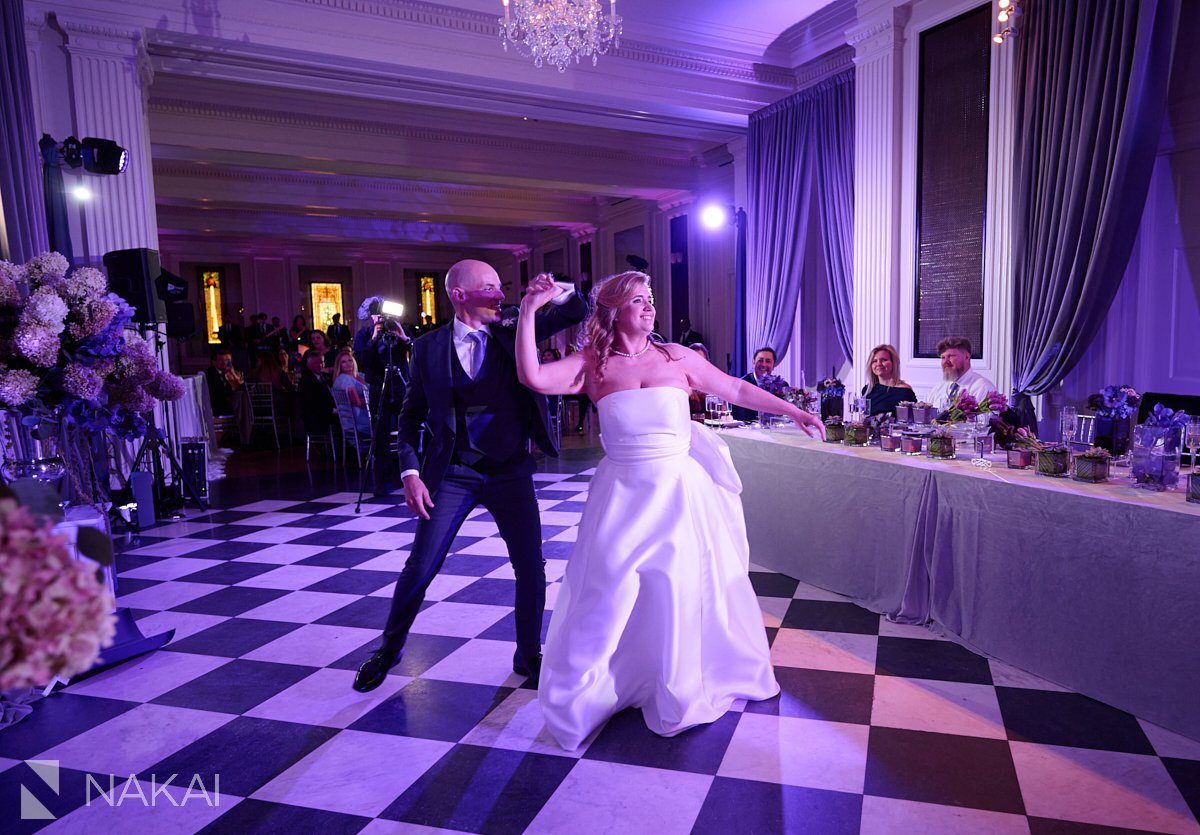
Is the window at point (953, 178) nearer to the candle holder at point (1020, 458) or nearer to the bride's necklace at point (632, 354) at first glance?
the candle holder at point (1020, 458)

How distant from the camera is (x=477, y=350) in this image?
8.99 feet

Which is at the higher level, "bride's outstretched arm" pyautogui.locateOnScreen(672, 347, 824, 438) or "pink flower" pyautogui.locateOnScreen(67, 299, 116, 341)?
"pink flower" pyautogui.locateOnScreen(67, 299, 116, 341)

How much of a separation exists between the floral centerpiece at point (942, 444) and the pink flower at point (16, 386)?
346 centimetres

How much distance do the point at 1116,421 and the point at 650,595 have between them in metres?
1.88

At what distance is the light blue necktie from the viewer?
2.73 m

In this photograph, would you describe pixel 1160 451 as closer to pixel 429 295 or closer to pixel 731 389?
pixel 731 389

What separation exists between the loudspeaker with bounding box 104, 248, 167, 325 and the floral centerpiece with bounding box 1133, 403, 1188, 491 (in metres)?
6.12

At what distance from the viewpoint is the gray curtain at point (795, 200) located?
7336 mm

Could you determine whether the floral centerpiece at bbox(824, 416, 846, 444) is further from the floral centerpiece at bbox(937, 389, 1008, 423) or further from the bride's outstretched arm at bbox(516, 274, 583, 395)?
the bride's outstretched arm at bbox(516, 274, 583, 395)

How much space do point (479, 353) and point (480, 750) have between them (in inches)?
51.6

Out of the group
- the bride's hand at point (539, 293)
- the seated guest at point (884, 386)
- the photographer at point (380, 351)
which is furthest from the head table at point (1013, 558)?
the photographer at point (380, 351)

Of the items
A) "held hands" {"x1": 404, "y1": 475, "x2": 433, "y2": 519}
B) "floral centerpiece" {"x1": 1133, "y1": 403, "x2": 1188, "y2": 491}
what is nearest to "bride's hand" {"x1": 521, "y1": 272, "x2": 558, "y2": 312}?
"held hands" {"x1": 404, "y1": 475, "x2": 433, "y2": 519}

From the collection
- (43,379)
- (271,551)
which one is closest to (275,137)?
(271,551)

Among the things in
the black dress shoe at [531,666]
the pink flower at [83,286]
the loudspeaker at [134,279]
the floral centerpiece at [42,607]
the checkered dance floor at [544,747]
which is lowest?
the checkered dance floor at [544,747]
